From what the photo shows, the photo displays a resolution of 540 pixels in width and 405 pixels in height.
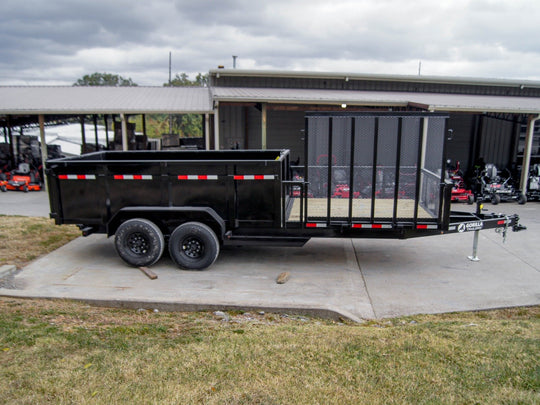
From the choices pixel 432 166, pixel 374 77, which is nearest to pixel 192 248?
pixel 432 166

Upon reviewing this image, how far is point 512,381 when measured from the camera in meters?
3.88

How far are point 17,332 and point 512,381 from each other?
4912mm

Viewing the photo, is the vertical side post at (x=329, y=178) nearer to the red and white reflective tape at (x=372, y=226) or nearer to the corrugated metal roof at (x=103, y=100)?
the red and white reflective tape at (x=372, y=226)

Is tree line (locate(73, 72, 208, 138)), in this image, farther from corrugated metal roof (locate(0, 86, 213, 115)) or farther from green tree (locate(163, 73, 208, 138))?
corrugated metal roof (locate(0, 86, 213, 115))

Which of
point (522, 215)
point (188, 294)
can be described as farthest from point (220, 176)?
point (522, 215)

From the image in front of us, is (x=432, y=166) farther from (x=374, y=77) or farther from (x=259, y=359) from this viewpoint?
(x=374, y=77)

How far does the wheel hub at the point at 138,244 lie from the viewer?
769cm

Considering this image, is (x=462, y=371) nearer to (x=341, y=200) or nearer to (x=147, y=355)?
(x=147, y=355)

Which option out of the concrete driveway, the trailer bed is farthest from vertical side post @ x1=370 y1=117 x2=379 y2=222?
the concrete driveway

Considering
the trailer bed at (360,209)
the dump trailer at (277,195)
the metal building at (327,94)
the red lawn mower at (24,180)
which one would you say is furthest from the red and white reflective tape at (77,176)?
the red lawn mower at (24,180)

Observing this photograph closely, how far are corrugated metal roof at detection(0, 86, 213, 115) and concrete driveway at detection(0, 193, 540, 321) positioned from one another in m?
7.78

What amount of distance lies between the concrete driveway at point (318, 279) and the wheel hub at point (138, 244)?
1.18 ft

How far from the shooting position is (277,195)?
24.0ft

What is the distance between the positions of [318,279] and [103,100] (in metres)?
13.6
